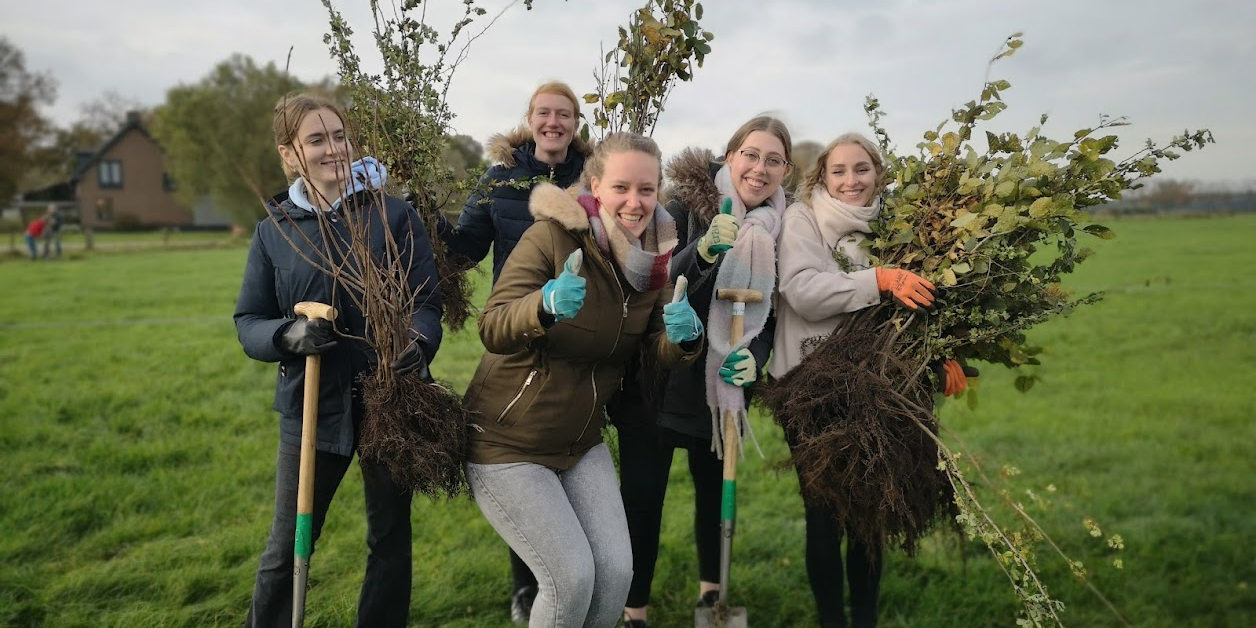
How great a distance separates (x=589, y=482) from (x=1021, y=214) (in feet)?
6.63

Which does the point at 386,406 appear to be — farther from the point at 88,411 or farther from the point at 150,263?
the point at 150,263

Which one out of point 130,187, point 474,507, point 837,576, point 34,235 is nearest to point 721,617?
point 837,576

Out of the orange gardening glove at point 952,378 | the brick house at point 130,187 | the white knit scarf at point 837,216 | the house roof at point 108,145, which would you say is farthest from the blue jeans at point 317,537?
the house roof at point 108,145

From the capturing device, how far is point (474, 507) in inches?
224

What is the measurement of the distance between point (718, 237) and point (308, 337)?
5.07 ft

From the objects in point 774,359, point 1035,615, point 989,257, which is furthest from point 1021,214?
point 1035,615

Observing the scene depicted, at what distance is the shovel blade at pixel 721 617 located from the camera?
3.71 m

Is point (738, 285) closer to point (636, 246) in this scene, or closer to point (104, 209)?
point (636, 246)

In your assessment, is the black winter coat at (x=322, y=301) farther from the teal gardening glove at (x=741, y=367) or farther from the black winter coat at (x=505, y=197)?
the teal gardening glove at (x=741, y=367)

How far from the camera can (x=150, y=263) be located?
81.1 ft

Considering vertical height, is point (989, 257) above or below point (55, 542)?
above

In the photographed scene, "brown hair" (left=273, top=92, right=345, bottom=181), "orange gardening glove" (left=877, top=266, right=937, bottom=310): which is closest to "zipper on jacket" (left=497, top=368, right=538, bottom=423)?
"brown hair" (left=273, top=92, right=345, bottom=181)

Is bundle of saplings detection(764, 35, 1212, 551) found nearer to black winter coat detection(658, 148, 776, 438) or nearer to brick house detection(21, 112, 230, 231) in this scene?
black winter coat detection(658, 148, 776, 438)

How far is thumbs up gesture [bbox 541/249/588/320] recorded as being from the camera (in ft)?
9.04
